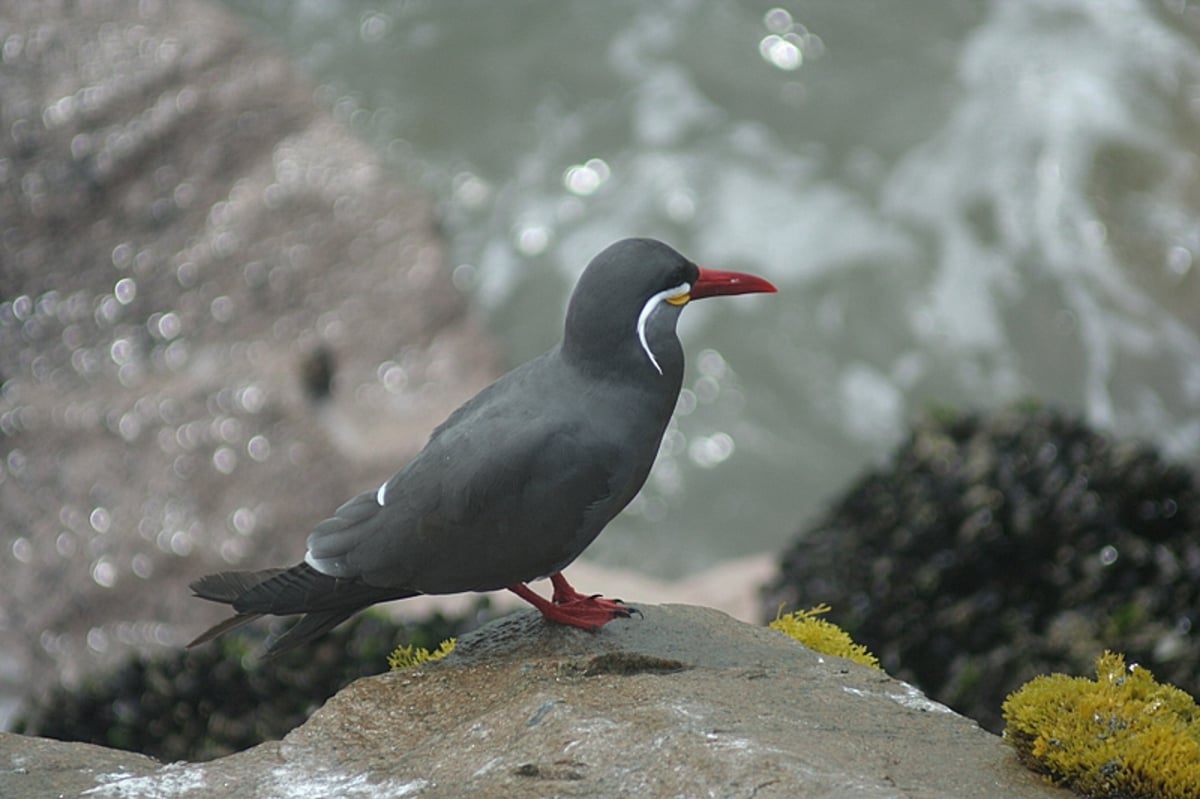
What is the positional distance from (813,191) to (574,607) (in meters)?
7.41

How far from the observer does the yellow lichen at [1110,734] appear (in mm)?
3016

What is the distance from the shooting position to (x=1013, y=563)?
5.96 metres

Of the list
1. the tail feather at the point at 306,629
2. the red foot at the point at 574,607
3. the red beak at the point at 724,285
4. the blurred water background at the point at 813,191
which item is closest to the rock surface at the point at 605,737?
the red foot at the point at 574,607

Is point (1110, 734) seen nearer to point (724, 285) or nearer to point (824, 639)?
point (824, 639)

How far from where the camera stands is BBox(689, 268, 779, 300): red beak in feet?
12.3

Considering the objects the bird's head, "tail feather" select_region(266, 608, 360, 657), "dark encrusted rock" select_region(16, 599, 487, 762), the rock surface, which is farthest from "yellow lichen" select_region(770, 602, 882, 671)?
"dark encrusted rock" select_region(16, 599, 487, 762)

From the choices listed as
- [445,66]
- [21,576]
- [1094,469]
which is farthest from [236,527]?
[445,66]

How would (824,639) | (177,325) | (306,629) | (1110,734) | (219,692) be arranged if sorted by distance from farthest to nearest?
(177,325) → (219,692) → (824,639) → (306,629) → (1110,734)

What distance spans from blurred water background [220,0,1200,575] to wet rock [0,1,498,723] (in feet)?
5.07

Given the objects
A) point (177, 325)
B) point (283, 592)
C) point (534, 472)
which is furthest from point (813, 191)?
point (283, 592)

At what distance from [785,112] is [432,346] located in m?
4.67

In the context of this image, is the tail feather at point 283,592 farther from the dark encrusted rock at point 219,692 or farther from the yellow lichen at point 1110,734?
the yellow lichen at point 1110,734

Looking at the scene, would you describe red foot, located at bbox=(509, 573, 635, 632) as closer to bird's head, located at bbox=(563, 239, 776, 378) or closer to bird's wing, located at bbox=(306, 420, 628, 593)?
bird's wing, located at bbox=(306, 420, 628, 593)

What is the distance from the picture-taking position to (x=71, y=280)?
27.1 feet
